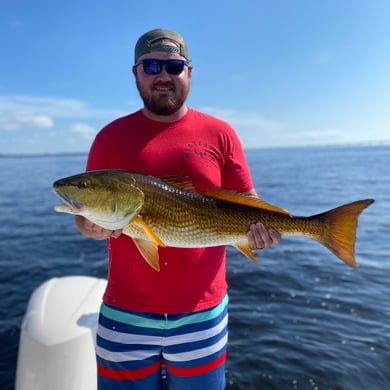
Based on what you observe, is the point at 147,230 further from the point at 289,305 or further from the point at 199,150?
the point at 289,305

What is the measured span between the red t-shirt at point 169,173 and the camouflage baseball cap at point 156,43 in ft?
1.86

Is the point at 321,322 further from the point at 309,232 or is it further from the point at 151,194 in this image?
the point at 151,194

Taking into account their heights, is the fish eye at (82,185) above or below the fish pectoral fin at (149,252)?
above

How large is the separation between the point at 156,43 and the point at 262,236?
197 cm

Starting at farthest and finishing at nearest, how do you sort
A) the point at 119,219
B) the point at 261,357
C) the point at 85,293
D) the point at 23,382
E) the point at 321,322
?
the point at 321,322 < the point at 261,357 < the point at 85,293 < the point at 23,382 < the point at 119,219

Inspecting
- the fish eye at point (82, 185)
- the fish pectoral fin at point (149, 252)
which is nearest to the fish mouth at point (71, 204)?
the fish eye at point (82, 185)

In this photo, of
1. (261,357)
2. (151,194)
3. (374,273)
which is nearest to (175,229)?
(151,194)

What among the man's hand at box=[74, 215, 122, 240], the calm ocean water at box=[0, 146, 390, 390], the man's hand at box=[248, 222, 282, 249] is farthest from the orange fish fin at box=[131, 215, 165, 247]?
the calm ocean water at box=[0, 146, 390, 390]

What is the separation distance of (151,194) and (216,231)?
0.66 metres

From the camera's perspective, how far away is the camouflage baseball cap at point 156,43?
3201 mm

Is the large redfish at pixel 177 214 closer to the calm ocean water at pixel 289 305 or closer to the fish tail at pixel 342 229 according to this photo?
the fish tail at pixel 342 229

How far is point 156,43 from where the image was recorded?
10.5 feet

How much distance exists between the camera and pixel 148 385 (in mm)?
3074

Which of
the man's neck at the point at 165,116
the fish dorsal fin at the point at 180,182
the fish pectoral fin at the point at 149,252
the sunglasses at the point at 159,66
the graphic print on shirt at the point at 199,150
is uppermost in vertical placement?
the sunglasses at the point at 159,66
